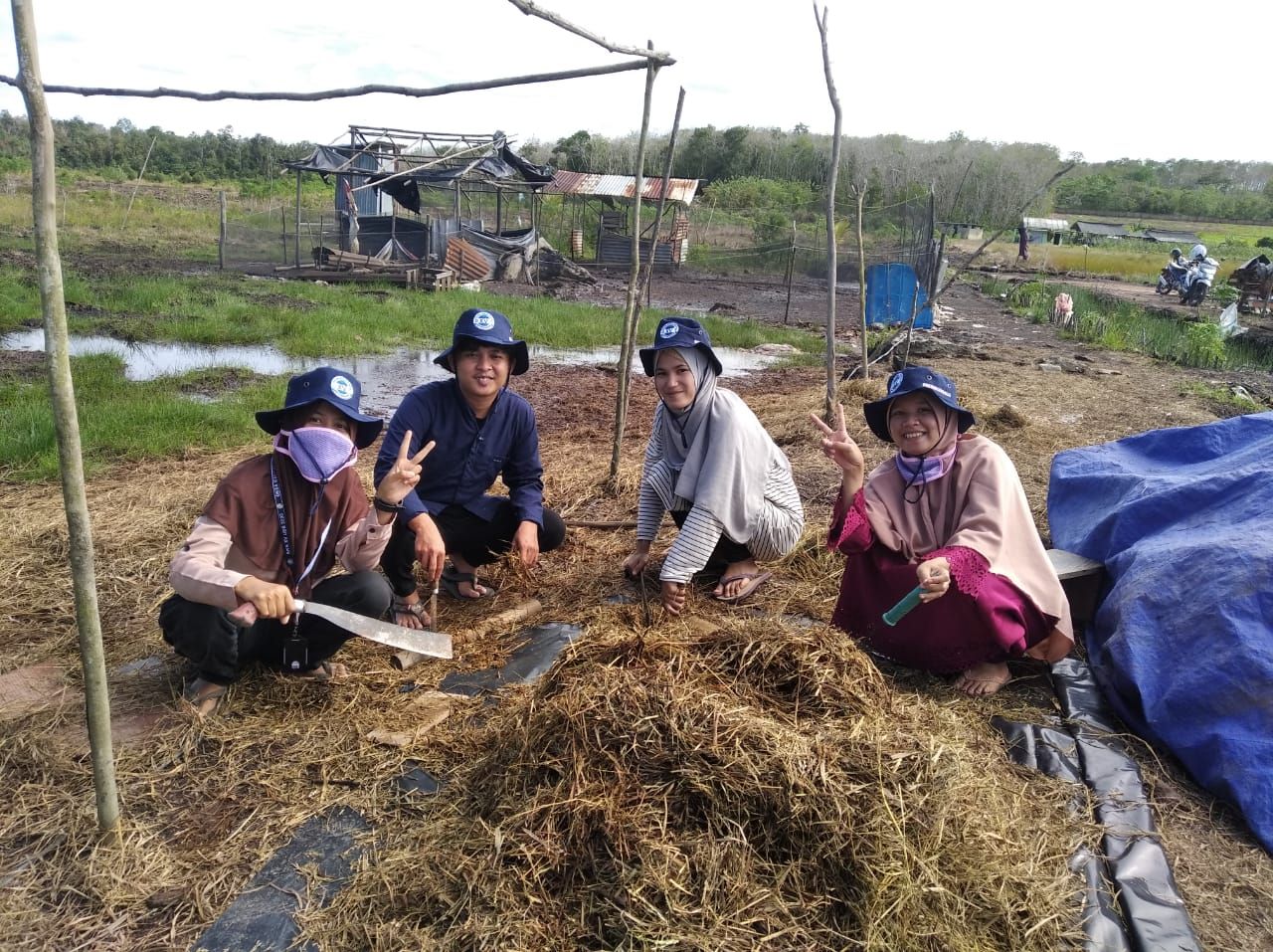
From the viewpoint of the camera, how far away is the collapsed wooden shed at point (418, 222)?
17688 mm

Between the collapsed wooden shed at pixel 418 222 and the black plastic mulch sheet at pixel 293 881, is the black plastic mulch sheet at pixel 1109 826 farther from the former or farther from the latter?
the collapsed wooden shed at pixel 418 222

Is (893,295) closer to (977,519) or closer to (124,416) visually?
(124,416)

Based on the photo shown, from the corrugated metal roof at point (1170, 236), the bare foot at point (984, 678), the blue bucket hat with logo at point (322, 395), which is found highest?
the corrugated metal roof at point (1170, 236)

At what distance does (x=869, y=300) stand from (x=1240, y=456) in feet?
39.0

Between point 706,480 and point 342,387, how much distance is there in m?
1.43

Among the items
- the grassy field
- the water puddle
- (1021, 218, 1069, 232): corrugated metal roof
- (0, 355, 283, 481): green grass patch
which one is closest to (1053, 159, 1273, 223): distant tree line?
(1021, 218, 1069, 232): corrugated metal roof

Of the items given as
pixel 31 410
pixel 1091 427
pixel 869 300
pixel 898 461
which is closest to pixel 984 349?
pixel 869 300

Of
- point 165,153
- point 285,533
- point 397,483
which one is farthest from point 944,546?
point 165,153

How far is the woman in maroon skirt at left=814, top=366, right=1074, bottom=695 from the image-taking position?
2846mm

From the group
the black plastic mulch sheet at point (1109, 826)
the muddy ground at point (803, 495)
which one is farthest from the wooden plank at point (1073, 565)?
the muddy ground at point (803, 495)

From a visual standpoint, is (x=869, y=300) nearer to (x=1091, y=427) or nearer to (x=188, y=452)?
(x=1091, y=427)

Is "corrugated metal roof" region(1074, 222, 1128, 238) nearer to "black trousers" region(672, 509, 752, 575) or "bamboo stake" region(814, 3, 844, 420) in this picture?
"bamboo stake" region(814, 3, 844, 420)

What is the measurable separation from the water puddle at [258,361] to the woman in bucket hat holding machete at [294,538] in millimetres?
5126

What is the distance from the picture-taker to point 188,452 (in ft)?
19.1
